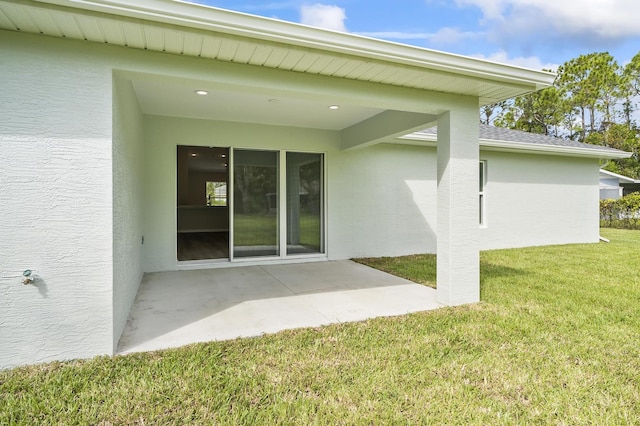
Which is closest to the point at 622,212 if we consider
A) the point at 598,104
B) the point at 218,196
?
the point at 598,104

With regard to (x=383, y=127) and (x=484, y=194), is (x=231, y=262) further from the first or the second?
(x=484, y=194)

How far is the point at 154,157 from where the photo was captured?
7.06 metres

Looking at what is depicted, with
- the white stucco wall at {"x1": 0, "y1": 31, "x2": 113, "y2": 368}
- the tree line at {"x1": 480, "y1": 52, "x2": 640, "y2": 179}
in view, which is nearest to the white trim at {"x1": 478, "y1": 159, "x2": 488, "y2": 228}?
the white stucco wall at {"x1": 0, "y1": 31, "x2": 113, "y2": 368}

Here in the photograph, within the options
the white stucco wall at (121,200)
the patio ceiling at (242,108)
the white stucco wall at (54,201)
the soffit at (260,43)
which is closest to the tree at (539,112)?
the patio ceiling at (242,108)

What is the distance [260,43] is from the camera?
11.3 ft

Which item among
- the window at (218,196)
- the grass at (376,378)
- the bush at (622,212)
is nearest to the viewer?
the grass at (376,378)

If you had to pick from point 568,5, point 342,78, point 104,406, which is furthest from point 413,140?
point 568,5

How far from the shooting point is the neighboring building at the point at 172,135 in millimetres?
3098

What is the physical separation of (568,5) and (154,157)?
3264cm

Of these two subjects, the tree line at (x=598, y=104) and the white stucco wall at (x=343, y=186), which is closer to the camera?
the white stucco wall at (x=343, y=186)

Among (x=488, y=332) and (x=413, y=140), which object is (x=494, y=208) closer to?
(x=413, y=140)

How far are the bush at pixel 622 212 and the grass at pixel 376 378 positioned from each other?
16.1 meters

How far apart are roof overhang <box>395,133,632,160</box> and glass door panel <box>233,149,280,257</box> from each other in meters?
3.23

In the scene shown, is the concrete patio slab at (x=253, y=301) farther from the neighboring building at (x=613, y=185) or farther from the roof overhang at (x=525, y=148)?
the neighboring building at (x=613, y=185)
